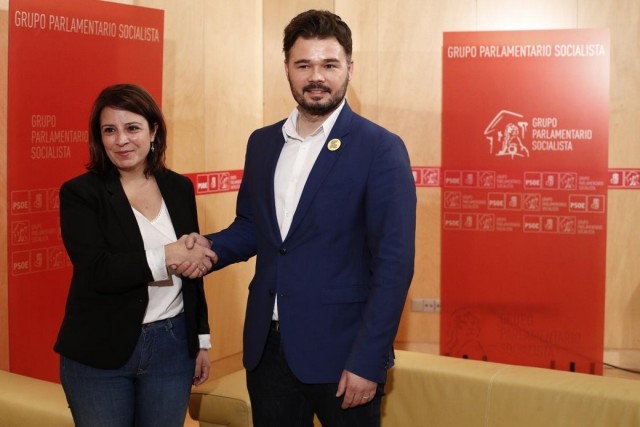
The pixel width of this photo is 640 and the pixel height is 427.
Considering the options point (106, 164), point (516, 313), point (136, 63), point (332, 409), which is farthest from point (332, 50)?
point (516, 313)

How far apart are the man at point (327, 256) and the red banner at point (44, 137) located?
1.79 m

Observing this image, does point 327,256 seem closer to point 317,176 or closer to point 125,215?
point 317,176

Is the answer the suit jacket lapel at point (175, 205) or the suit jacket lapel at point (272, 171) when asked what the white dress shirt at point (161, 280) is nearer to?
the suit jacket lapel at point (175, 205)

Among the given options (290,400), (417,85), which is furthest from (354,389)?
(417,85)

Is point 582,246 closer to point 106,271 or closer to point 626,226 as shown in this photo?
point 626,226

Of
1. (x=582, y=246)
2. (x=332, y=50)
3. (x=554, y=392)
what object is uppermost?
(x=332, y=50)

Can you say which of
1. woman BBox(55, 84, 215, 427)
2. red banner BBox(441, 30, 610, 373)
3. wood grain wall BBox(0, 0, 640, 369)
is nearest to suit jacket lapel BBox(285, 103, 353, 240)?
woman BBox(55, 84, 215, 427)

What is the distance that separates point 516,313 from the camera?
18.3ft

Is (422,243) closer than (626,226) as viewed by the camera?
No

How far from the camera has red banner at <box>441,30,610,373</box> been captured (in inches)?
210

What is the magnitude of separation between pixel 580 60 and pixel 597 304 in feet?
5.03

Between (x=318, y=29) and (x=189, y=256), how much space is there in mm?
740

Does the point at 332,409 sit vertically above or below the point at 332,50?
below

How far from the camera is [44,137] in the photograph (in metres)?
3.84
